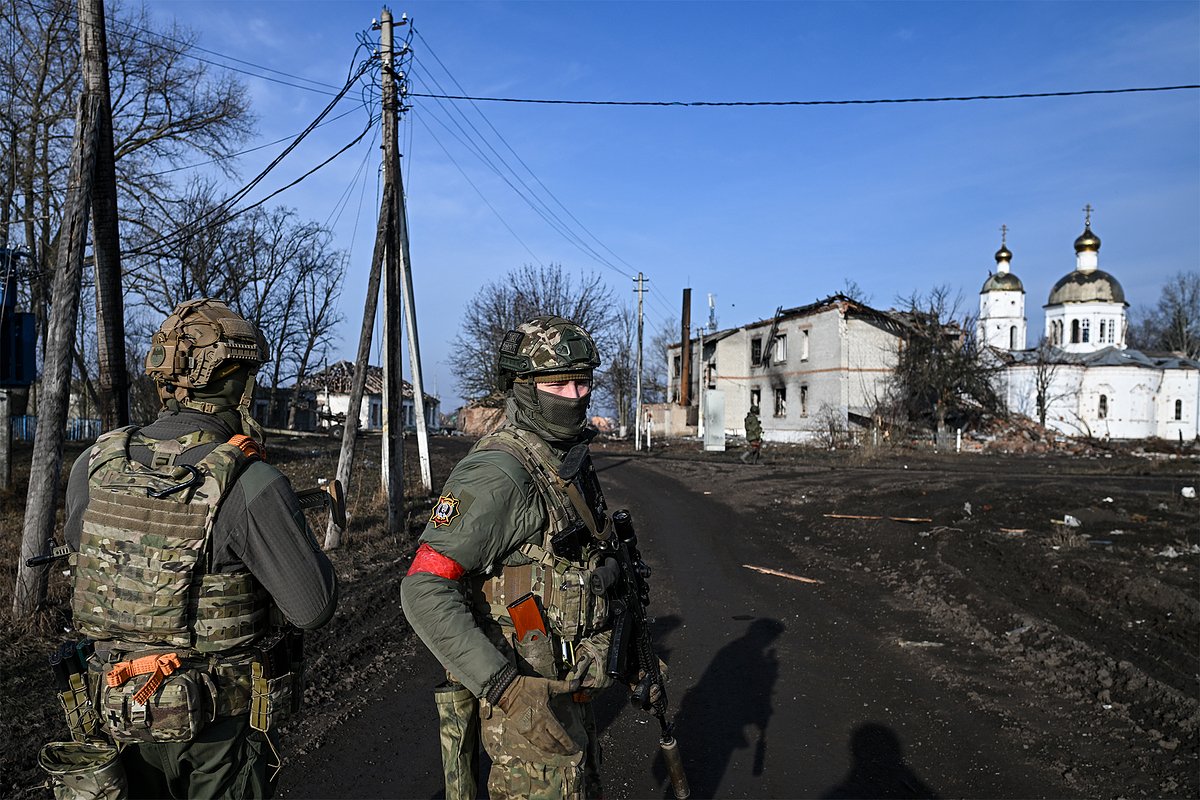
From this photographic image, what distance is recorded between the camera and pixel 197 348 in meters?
2.60

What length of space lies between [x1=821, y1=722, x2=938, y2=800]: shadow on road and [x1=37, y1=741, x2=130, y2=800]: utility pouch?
326 centimetres

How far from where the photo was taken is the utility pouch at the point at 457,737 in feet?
9.77

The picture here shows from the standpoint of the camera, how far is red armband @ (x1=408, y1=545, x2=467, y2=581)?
8.24 feet

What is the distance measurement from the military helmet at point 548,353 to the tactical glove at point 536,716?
106cm

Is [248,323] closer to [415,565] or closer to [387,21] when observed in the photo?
[415,565]

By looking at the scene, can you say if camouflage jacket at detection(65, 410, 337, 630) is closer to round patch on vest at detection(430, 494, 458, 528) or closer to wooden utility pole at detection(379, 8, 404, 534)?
round patch on vest at detection(430, 494, 458, 528)

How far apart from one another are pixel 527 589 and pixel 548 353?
0.84 metres

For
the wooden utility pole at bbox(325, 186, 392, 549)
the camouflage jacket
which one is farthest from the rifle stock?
the wooden utility pole at bbox(325, 186, 392, 549)

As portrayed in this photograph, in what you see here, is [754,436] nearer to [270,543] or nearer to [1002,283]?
[270,543]

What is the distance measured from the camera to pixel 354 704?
5.18 m

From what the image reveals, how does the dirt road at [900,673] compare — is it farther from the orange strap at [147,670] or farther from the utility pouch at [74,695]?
the orange strap at [147,670]

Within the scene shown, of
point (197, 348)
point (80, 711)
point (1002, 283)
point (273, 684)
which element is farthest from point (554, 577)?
point (1002, 283)

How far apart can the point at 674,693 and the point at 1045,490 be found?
13.0 m

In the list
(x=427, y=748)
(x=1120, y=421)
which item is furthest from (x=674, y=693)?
(x=1120, y=421)
